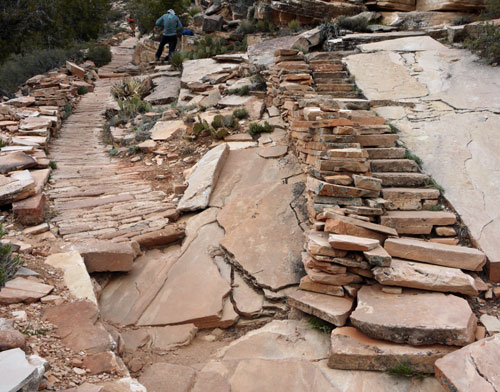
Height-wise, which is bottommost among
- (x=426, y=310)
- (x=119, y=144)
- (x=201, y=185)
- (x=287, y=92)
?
(x=119, y=144)

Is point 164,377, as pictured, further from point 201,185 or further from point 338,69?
point 338,69

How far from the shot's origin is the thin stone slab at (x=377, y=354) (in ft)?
9.22

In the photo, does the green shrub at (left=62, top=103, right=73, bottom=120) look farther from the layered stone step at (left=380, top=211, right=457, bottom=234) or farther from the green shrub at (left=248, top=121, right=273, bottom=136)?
the layered stone step at (left=380, top=211, right=457, bottom=234)

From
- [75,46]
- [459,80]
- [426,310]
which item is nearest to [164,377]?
[426,310]

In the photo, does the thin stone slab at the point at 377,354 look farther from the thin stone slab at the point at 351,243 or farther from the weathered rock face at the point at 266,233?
the weathered rock face at the point at 266,233

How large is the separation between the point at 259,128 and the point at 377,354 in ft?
15.1

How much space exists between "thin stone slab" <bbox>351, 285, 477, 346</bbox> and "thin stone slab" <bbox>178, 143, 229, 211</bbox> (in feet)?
8.80

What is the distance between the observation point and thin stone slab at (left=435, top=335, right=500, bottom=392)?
2426 mm

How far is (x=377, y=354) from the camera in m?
2.87

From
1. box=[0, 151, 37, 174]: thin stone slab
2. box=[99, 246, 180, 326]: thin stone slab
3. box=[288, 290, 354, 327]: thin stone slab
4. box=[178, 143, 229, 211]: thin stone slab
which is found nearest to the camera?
box=[288, 290, 354, 327]: thin stone slab

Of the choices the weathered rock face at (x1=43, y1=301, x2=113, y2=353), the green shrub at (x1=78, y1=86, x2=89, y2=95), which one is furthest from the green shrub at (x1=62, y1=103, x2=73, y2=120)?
the weathered rock face at (x1=43, y1=301, x2=113, y2=353)

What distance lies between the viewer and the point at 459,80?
622 centimetres

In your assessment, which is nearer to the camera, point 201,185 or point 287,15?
point 201,185

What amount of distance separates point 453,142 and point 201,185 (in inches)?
128
